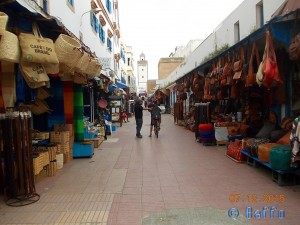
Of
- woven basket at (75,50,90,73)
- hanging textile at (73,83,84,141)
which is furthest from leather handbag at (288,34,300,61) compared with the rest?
hanging textile at (73,83,84,141)

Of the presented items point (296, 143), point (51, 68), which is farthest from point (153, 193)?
point (51, 68)

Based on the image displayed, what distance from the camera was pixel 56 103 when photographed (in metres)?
9.99

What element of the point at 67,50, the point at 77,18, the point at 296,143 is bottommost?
the point at 296,143

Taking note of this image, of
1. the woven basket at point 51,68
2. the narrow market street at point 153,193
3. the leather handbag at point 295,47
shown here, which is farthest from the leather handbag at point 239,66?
the woven basket at point 51,68

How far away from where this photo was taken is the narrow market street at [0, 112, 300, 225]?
495 centimetres

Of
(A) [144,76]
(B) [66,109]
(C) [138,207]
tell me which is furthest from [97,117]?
(A) [144,76]

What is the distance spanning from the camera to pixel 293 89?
842 centimetres

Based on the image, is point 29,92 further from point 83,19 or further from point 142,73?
point 142,73

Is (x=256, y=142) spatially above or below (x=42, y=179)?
above

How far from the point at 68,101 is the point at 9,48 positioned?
5.55 metres

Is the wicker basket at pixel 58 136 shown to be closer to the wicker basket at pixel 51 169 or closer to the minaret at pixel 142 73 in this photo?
the wicker basket at pixel 51 169

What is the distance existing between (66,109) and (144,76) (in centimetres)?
9938

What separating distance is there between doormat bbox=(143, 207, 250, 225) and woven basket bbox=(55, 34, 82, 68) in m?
3.08

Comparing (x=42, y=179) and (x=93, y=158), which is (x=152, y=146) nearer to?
(x=93, y=158)
